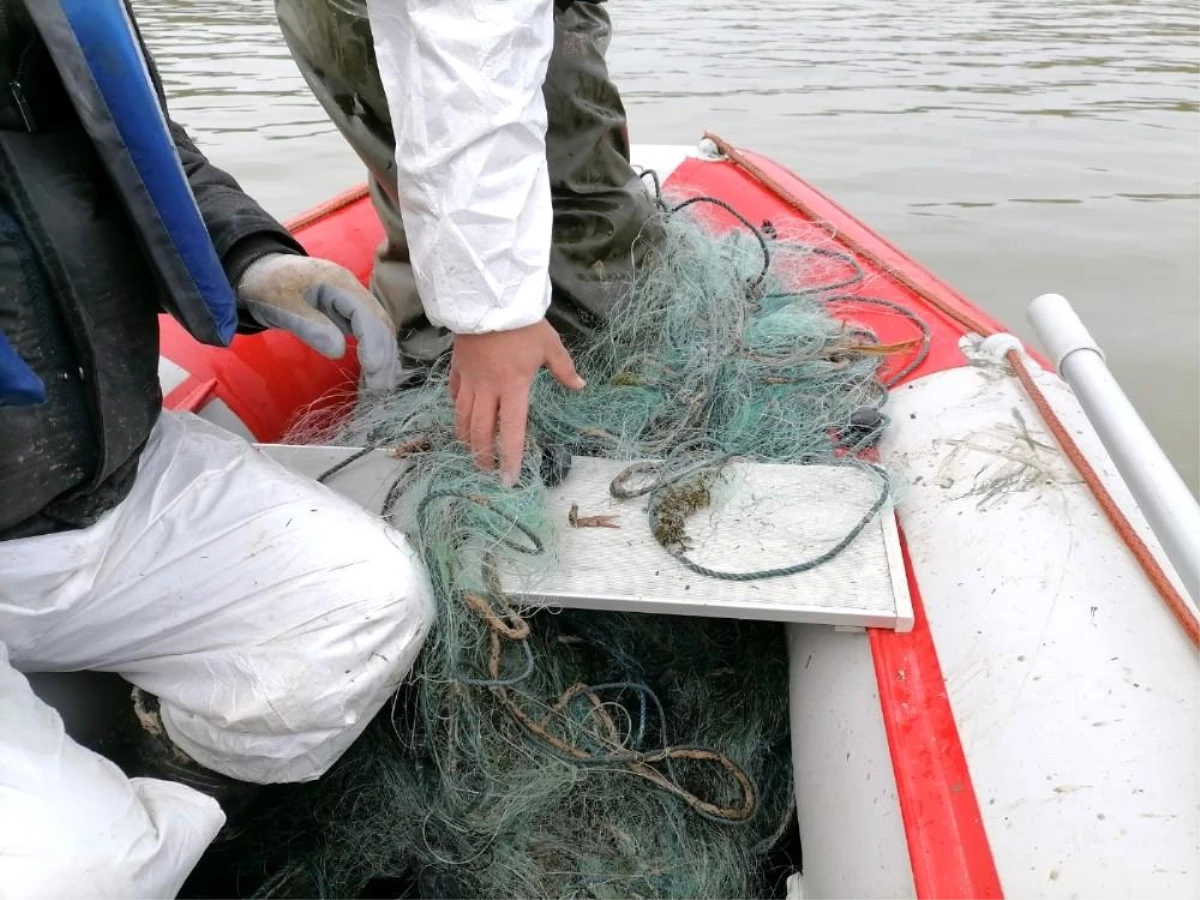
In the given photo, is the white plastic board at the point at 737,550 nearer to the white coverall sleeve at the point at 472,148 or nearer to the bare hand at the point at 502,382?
the bare hand at the point at 502,382

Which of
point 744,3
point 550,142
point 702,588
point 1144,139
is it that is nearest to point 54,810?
point 702,588

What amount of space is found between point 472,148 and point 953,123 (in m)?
6.61

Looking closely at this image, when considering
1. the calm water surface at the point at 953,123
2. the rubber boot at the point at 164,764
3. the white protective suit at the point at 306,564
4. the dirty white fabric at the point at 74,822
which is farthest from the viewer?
the calm water surface at the point at 953,123

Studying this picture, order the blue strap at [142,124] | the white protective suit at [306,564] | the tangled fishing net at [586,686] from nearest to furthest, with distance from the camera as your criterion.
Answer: the blue strap at [142,124], the white protective suit at [306,564], the tangled fishing net at [586,686]

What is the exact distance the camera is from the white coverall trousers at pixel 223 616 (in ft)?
4.49

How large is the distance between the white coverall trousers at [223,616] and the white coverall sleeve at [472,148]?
40cm

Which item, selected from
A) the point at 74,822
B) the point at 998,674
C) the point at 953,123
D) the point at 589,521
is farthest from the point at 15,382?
the point at 953,123

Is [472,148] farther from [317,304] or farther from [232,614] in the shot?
[232,614]

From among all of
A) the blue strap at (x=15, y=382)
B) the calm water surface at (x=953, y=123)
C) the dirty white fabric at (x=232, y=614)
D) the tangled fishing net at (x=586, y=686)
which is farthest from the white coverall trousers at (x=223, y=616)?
the calm water surface at (x=953, y=123)

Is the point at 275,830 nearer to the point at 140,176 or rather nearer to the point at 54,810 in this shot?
the point at 54,810

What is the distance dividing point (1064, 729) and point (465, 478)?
37.7 inches

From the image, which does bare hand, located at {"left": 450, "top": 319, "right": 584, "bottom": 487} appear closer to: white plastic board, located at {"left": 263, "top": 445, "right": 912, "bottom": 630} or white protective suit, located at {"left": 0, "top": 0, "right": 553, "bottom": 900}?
white protective suit, located at {"left": 0, "top": 0, "right": 553, "bottom": 900}

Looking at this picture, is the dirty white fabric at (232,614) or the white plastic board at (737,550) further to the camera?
the white plastic board at (737,550)

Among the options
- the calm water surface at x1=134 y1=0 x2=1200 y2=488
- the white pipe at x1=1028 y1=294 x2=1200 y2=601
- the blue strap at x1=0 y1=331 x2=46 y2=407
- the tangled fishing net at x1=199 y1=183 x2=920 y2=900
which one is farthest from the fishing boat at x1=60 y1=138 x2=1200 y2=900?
the calm water surface at x1=134 y1=0 x2=1200 y2=488
